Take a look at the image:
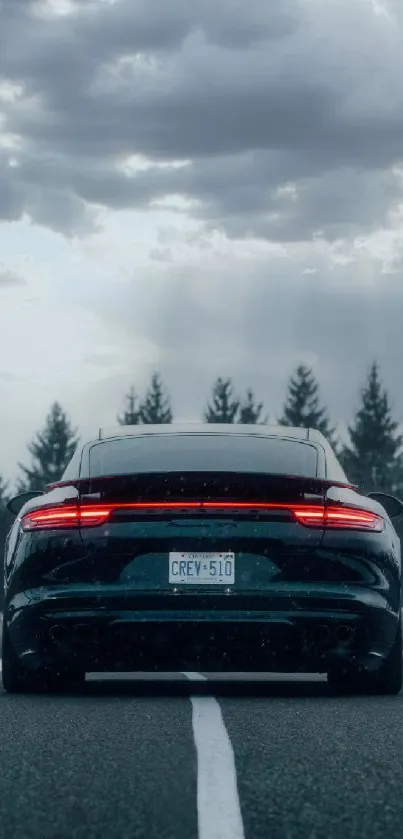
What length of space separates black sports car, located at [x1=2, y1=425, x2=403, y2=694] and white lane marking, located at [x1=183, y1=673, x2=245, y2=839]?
0.99 meters

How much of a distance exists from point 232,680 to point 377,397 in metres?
99.4

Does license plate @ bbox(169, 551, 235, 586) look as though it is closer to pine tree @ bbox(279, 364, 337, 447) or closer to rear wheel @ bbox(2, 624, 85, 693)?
rear wheel @ bbox(2, 624, 85, 693)

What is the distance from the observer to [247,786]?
4.89m

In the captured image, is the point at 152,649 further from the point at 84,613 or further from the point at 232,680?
the point at 232,680

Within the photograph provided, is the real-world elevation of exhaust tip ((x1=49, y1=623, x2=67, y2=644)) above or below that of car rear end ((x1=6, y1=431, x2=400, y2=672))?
below

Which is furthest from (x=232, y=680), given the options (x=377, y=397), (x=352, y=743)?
(x=377, y=397)

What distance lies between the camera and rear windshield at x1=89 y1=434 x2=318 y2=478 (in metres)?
8.31

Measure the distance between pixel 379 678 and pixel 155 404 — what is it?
112861 mm

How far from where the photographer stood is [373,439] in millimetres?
109062

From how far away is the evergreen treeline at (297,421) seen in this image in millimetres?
108812

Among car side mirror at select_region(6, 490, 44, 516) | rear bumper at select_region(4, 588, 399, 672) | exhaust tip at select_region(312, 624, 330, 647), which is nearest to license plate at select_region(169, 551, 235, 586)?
rear bumper at select_region(4, 588, 399, 672)

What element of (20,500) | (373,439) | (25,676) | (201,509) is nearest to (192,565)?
(201,509)

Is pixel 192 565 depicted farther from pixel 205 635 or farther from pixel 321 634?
pixel 321 634

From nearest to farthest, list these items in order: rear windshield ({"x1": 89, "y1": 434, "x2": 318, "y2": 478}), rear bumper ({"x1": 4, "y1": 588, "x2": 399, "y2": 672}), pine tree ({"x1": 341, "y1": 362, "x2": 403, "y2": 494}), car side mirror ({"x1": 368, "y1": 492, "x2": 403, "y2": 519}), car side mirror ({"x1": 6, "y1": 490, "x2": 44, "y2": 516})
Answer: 1. rear bumper ({"x1": 4, "y1": 588, "x2": 399, "y2": 672})
2. rear windshield ({"x1": 89, "y1": 434, "x2": 318, "y2": 478})
3. car side mirror ({"x1": 6, "y1": 490, "x2": 44, "y2": 516})
4. car side mirror ({"x1": 368, "y1": 492, "x2": 403, "y2": 519})
5. pine tree ({"x1": 341, "y1": 362, "x2": 403, "y2": 494})
